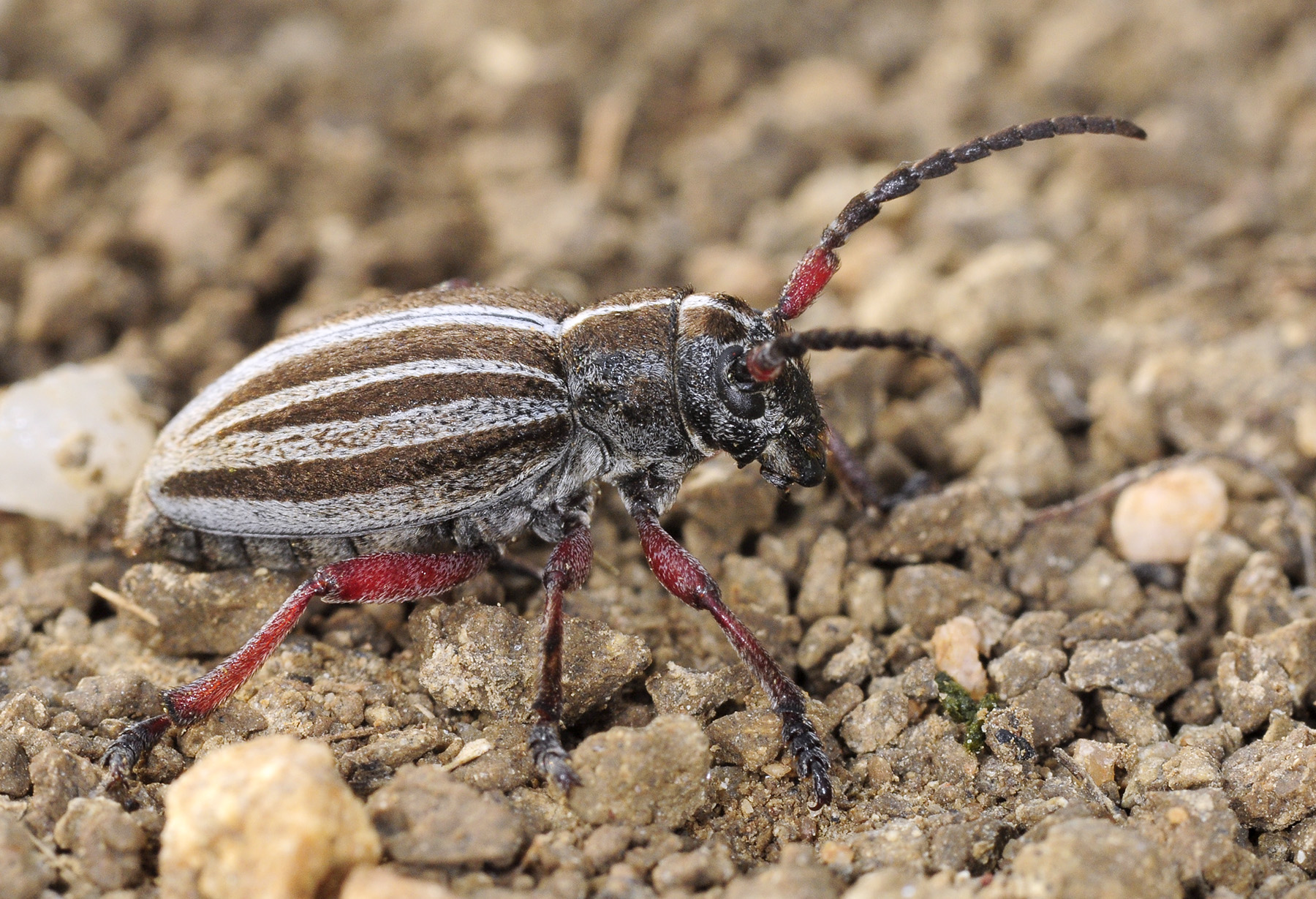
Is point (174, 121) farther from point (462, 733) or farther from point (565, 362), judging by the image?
point (462, 733)

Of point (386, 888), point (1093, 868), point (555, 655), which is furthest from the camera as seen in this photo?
point (555, 655)

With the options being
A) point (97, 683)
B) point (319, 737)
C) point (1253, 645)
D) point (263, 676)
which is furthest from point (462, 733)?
point (1253, 645)

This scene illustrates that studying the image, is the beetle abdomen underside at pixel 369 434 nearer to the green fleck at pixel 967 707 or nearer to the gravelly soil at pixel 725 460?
the gravelly soil at pixel 725 460

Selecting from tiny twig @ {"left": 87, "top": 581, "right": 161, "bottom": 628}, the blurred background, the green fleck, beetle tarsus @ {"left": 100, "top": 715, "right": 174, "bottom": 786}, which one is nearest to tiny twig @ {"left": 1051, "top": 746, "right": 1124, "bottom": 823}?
the green fleck

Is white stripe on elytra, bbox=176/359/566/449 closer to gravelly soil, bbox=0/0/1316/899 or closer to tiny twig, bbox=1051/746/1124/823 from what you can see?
gravelly soil, bbox=0/0/1316/899

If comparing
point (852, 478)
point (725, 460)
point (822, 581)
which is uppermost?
point (725, 460)

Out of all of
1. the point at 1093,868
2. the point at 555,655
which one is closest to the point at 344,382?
the point at 555,655

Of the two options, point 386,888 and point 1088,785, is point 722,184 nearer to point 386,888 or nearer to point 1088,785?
point 1088,785

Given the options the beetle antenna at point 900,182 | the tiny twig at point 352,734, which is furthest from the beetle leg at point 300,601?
the beetle antenna at point 900,182
